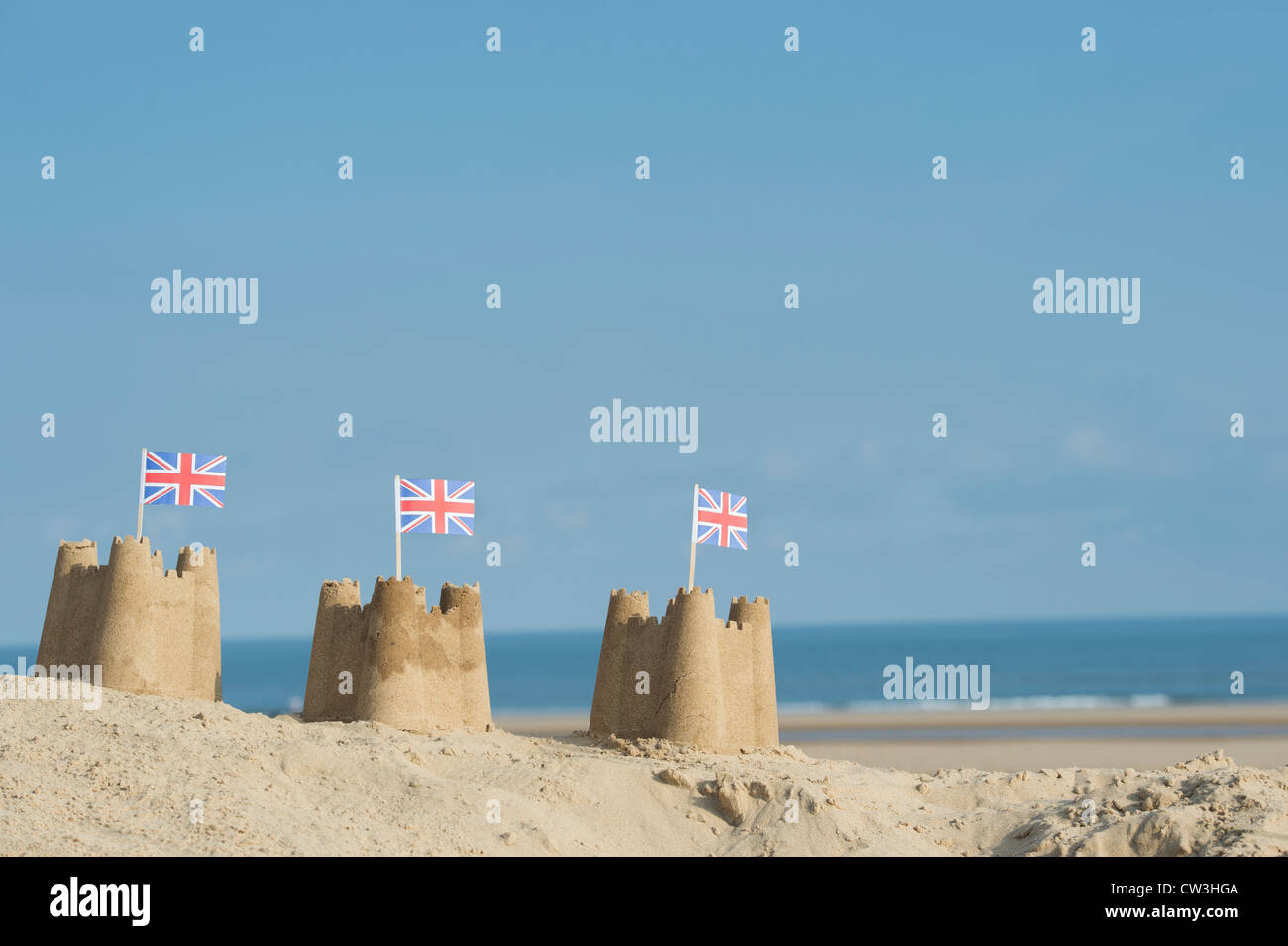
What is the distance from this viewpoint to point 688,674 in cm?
2364

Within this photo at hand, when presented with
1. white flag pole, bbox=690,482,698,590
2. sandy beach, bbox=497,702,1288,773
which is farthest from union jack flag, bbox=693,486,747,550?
sandy beach, bbox=497,702,1288,773

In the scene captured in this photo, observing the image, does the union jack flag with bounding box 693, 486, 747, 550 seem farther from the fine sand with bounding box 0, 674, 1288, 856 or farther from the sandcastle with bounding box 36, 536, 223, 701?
the sandcastle with bounding box 36, 536, 223, 701

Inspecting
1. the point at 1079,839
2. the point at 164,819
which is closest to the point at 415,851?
the point at 164,819

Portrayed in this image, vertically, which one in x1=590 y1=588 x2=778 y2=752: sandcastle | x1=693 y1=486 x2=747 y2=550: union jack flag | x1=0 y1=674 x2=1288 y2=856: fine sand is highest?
x1=693 y1=486 x2=747 y2=550: union jack flag

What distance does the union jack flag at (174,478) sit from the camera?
2491 centimetres

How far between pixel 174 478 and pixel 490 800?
30.2ft

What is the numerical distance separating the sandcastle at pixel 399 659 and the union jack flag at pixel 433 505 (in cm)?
96

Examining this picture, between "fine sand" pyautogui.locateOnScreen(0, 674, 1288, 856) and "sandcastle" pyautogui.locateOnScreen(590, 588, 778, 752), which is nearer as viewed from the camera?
"fine sand" pyautogui.locateOnScreen(0, 674, 1288, 856)

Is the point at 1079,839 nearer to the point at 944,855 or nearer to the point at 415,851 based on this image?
the point at 944,855

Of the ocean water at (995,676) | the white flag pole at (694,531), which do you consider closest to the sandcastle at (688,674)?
the white flag pole at (694,531)

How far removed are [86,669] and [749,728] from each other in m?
11.1

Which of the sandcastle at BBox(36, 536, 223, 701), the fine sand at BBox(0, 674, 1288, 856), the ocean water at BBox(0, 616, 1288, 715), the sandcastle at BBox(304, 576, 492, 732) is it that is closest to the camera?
the fine sand at BBox(0, 674, 1288, 856)

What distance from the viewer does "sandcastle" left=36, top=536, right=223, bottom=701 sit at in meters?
24.0

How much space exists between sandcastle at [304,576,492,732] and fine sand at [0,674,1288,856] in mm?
590
